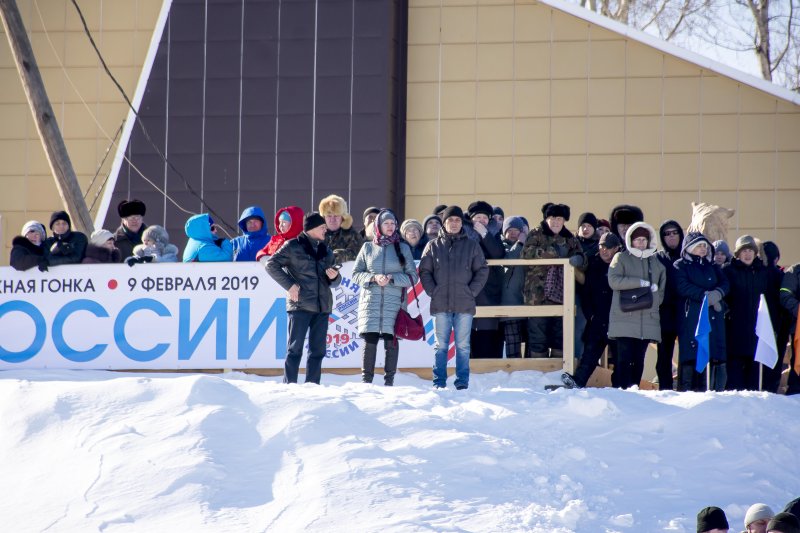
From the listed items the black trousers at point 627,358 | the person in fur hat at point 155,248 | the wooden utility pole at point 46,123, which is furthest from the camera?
the wooden utility pole at point 46,123

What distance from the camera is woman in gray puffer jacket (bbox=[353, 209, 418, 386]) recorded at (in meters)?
12.0

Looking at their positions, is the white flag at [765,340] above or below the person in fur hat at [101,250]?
below

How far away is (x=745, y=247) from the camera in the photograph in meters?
12.6

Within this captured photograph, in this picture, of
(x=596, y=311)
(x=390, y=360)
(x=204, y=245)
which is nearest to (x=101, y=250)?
(x=204, y=245)

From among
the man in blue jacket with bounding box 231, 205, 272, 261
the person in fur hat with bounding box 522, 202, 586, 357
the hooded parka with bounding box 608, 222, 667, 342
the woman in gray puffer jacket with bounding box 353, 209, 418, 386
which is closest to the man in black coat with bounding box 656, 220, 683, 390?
the hooded parka with bounding box 608, 222, 667, 342

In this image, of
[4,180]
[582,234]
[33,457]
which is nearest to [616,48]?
[582,234]

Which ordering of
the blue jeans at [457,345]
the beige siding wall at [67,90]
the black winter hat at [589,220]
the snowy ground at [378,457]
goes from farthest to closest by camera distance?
the beige siding wall at [67,90], the black winter hat at [589,220], the blue jeans at [457,345], the snowy ground at [378,457]

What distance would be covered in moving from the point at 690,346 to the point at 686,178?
6765mm

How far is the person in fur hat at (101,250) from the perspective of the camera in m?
14.0

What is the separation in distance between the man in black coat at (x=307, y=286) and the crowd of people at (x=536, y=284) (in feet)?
0.04

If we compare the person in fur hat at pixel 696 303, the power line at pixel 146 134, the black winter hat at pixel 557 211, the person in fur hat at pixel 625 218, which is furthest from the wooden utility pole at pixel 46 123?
the person in fur hat at pixel 696 303

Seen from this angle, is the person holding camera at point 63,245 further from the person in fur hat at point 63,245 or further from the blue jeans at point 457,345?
the blue jeans at point 457,345

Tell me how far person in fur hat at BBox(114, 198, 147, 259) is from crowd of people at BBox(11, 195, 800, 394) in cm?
60

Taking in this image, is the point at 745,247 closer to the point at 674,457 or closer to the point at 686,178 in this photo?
the point at 674,457
